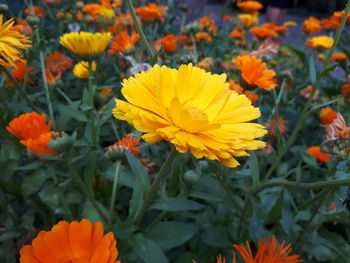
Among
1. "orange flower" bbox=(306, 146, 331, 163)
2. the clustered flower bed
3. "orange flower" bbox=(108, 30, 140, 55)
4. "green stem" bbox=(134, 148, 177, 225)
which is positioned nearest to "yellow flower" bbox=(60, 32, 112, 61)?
the clustered flower bed

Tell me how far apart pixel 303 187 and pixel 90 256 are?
18.7 inches

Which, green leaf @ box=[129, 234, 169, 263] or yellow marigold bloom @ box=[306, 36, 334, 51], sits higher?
yellow marigold bloom @ box=[306, 36, 334, 51]

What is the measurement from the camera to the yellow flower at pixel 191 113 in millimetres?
575

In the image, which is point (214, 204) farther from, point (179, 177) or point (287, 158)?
point (287, 158)

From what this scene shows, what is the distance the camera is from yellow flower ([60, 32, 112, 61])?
1.05m

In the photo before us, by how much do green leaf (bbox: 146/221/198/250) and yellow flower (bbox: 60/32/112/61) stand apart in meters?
0.57

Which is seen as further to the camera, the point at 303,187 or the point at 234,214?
the point at 234,214

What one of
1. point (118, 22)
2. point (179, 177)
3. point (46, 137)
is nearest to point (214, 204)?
point (179, 177)

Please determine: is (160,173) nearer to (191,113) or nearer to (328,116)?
(191,113)

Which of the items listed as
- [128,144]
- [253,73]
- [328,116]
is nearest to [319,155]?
[328,116]

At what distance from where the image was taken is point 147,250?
84 cm

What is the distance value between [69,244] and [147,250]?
10.2 inches

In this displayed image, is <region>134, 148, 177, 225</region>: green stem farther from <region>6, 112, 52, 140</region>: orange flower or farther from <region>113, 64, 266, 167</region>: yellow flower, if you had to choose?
<region>6, 112, 52, 140</region>: orange flower

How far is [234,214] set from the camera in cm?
116
